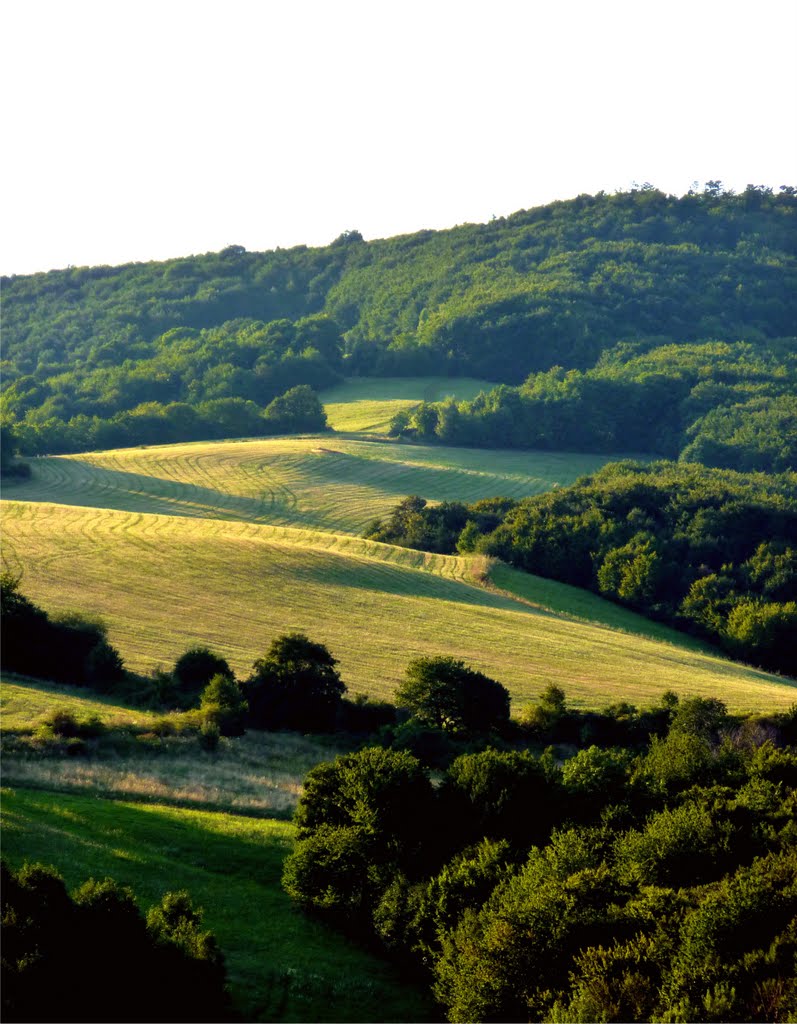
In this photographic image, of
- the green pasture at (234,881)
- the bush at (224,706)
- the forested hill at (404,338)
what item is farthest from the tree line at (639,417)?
the green pasture at (234,881)

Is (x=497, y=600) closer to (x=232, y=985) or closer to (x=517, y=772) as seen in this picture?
(x=517, y=772)

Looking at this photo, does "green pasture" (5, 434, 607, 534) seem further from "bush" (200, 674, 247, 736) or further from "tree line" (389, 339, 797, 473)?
"bush" (200, 674, 247, 736)

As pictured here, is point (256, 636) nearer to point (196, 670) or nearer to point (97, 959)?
point (196, 670)

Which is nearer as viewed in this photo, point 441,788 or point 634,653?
point 441,788

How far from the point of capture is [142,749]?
31.5 meters

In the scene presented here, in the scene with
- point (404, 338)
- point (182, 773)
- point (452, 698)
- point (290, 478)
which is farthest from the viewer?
point (404, 338)

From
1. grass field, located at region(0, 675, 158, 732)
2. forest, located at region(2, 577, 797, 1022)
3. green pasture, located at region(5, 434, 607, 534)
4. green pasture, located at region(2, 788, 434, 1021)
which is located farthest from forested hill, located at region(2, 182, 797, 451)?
forest, located at region(2, 577, 797, 1022)

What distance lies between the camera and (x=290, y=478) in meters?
92.8

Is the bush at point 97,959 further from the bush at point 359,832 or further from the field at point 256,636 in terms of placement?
the bush at point 359,832

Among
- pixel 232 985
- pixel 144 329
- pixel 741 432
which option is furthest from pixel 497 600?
pixel 144 329

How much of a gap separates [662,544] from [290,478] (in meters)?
31.2

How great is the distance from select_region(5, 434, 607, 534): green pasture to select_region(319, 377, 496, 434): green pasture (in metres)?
12.8

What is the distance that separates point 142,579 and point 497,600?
17908 millimetres

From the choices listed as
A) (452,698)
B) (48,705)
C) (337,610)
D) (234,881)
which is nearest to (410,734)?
(452,698)
